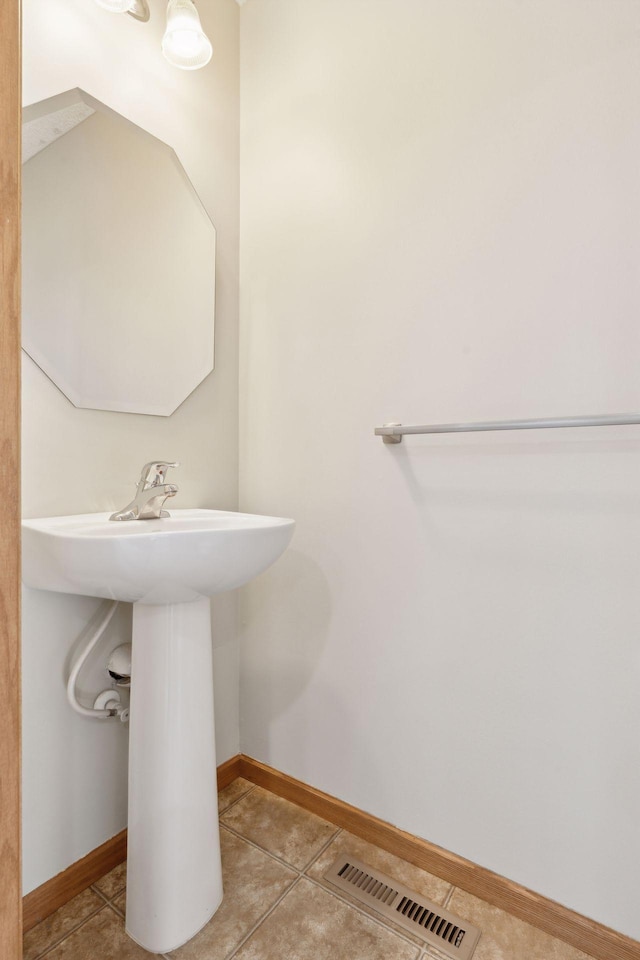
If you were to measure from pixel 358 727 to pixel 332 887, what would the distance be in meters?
0.34

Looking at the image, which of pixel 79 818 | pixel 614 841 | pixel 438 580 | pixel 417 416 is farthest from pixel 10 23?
pixel 614 841

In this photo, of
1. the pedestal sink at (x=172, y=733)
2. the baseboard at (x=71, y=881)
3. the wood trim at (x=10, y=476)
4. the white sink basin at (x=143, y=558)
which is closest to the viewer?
the wood trim at (x=10, y=476)

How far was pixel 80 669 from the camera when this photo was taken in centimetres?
113

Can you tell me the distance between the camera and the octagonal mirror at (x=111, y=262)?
3.55 feet

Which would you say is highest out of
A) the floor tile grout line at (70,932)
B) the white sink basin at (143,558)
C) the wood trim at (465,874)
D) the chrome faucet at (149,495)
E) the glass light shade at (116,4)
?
the glass light shade at (116,4)

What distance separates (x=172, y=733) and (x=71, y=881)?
0.48 meters

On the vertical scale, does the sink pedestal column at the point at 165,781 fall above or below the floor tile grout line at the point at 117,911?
above

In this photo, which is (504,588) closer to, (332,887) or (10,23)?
(332,887)

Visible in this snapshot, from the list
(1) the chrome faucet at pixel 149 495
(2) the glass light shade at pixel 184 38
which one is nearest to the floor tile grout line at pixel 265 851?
(1) the chrome faucet at pixel 149 495

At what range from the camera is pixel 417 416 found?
1.22 metres

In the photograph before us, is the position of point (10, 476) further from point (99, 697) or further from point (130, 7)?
point (130, 7)

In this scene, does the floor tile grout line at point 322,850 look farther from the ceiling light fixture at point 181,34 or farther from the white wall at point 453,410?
the ceiling light fixture at point 181,34

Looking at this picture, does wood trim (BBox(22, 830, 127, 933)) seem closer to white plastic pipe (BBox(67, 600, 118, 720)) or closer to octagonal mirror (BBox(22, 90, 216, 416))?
white plastic pipe (BBox(67, 600, 118, 720))

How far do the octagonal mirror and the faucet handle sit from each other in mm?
186
